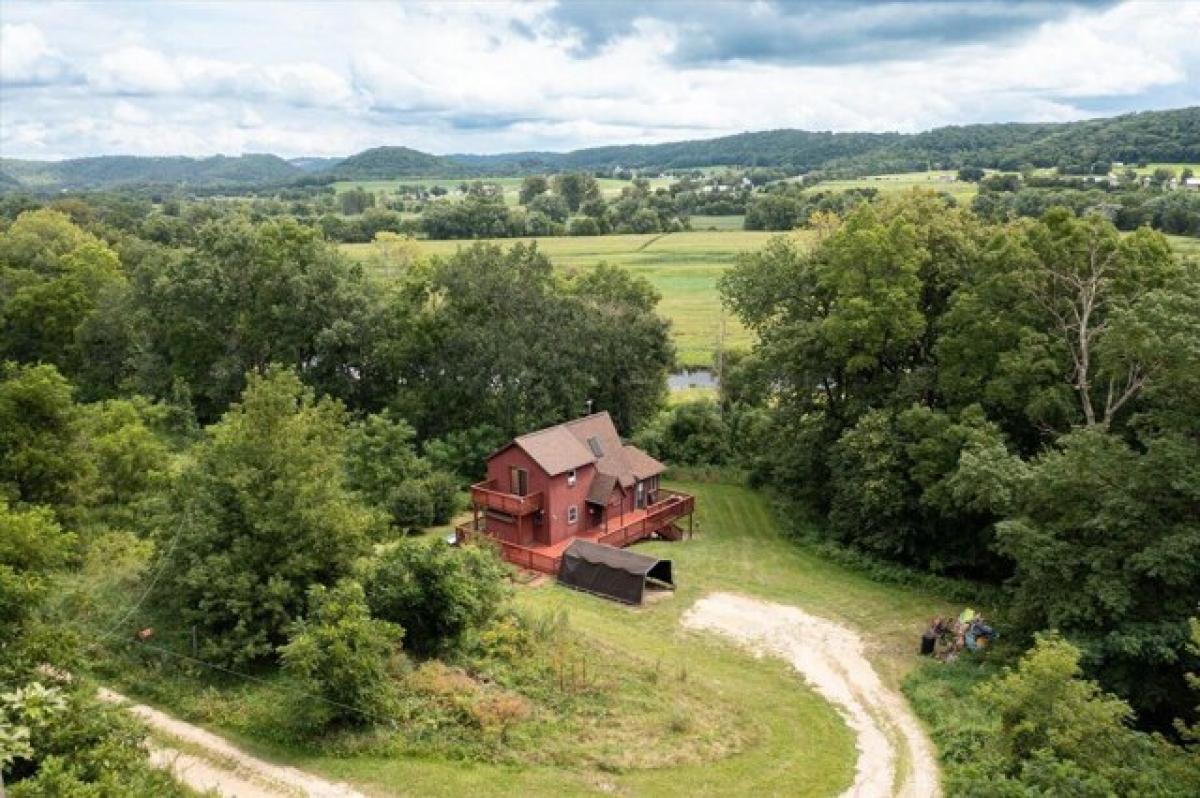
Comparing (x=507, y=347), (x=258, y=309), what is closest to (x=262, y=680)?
(x=507, y=347)

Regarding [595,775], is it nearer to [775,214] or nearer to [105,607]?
[105,607]

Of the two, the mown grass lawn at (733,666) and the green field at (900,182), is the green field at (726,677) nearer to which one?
the mown grass lawn at (733,666)

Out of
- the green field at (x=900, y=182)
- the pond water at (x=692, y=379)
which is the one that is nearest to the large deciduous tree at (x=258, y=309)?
the pond water at (x=692, y=379)

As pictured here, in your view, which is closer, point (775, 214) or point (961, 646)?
point (961, 646)

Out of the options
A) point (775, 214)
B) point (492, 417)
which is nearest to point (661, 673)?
point (492, 417)

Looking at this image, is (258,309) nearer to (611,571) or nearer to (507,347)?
(507,347)

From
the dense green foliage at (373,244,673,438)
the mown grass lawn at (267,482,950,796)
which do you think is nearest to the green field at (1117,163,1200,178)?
the dense green foliage at (373,244,673,438)
